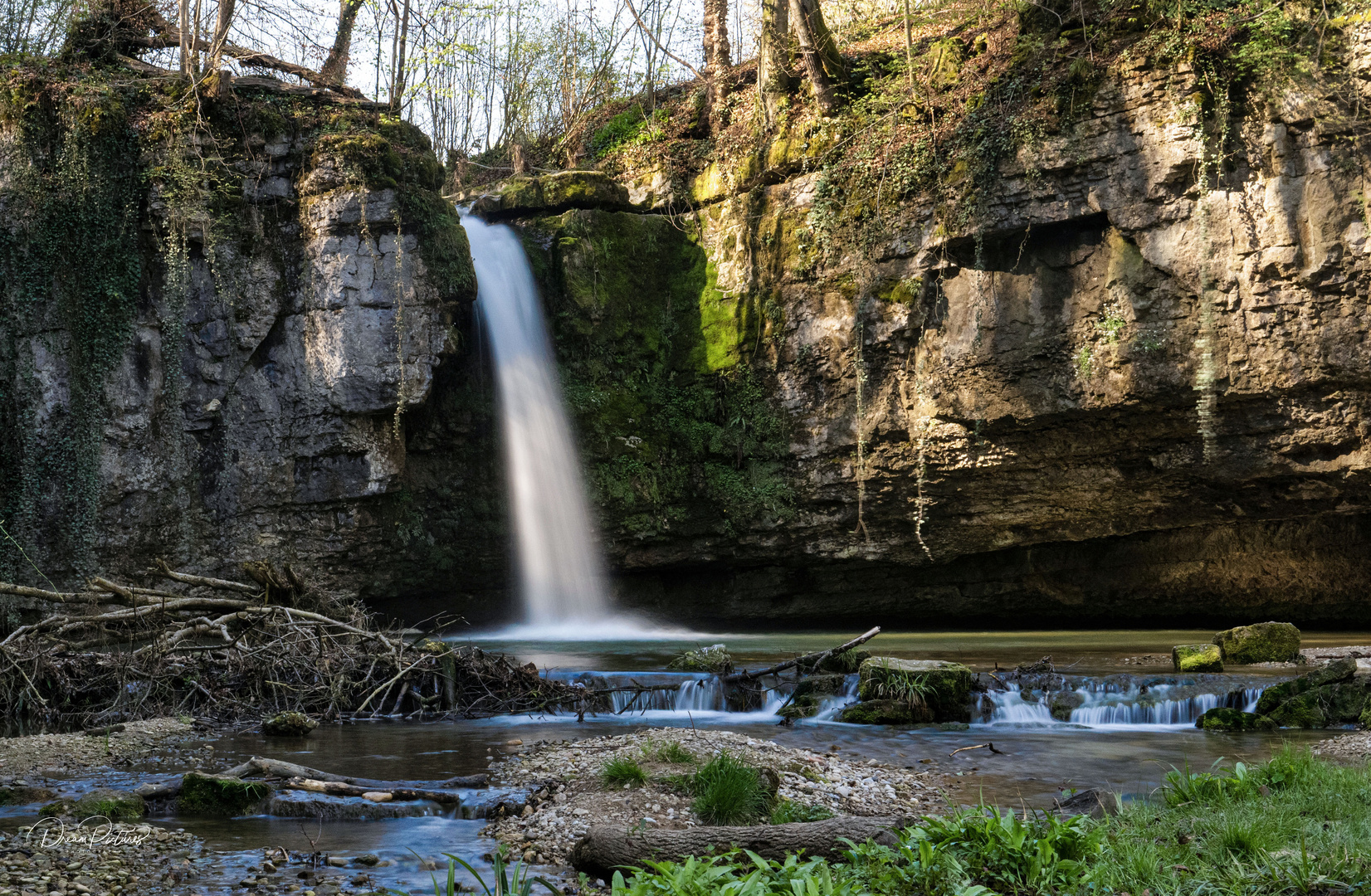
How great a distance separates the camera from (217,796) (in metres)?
5.56

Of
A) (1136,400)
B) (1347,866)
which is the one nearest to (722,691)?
(1347,866)

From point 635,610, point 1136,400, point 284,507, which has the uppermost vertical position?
point 1136,400

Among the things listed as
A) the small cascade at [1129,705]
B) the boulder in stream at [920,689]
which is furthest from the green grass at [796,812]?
the small cascade at [1129,705]

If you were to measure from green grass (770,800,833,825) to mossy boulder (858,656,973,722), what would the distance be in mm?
3596

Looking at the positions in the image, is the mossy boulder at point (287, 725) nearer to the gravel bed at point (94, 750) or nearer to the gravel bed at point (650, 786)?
the gravel bed at point (94, 750)

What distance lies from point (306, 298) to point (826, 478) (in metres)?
8.91

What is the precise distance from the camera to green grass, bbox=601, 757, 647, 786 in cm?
577

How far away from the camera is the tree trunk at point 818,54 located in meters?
14.9

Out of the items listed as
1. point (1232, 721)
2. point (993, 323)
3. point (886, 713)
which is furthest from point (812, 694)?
point (993, 323)

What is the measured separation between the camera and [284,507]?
49.8 feet

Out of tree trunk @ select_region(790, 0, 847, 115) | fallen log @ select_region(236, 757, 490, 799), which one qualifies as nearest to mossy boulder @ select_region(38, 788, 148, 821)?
fallen log @ select_region(236, 757, 490, 799)

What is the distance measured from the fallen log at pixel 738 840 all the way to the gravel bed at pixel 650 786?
52 centimetres

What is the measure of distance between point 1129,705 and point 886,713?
91.3 inches

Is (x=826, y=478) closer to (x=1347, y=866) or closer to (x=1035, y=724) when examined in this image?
(x=1035, y=724)
